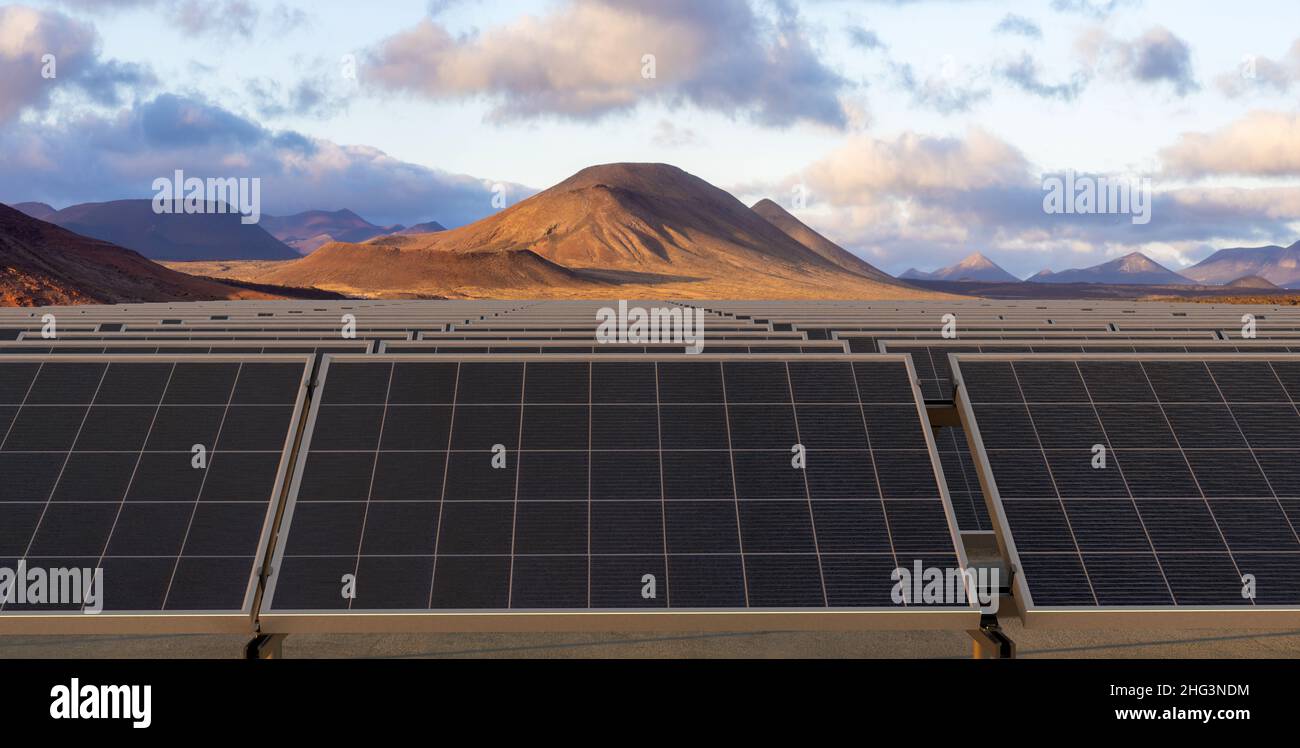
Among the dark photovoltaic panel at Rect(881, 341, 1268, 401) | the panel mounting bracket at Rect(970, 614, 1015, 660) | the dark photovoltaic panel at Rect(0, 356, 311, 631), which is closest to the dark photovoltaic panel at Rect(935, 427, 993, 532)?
the dark photovoltaic panel at Rect(881, 341, 1268, 401)

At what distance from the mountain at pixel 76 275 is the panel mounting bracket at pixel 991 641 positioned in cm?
9663

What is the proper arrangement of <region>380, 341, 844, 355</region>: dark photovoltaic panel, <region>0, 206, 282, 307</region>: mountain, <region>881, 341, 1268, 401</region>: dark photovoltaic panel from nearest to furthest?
<region>380, 341, 844, 355</region>: dark photovoltaic panel → <region>881, 341, 1268, 401</region>: dark photovoltaic panel → <region>0, 206, 282, 307</region>: mountain

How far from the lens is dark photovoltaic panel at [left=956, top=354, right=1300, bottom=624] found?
7.87 m

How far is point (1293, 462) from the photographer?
922cm

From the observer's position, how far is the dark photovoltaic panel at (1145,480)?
787 centimetres

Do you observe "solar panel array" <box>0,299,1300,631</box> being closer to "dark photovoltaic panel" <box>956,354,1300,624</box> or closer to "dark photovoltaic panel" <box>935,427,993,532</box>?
"dark photovoltaic panel" <box>956,354,1300,624</box>

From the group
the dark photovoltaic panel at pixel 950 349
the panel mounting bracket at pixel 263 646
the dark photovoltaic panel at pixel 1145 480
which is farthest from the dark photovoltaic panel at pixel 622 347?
the panel mounting bracket at pixel 263 646

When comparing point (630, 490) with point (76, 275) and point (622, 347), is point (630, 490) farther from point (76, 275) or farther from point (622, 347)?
point (76, 275)

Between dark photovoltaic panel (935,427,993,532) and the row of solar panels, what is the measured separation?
129 inches

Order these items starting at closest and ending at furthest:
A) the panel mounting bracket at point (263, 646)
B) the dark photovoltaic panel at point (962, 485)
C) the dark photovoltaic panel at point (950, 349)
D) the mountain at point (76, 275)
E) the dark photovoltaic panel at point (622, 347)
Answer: the panel mounting bracket at point (263, 646)
the dark photovoltaic panel at point (962, 485)
the dark photovoltaic panel at point (622, 347)
the dark photovoltaic panel at point (950, 349)
the mountain at point (76, 275)

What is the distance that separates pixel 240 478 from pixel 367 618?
224 centimetres

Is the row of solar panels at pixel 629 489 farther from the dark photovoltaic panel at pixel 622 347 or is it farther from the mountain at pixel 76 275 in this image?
the mountain at pixel 76 275
